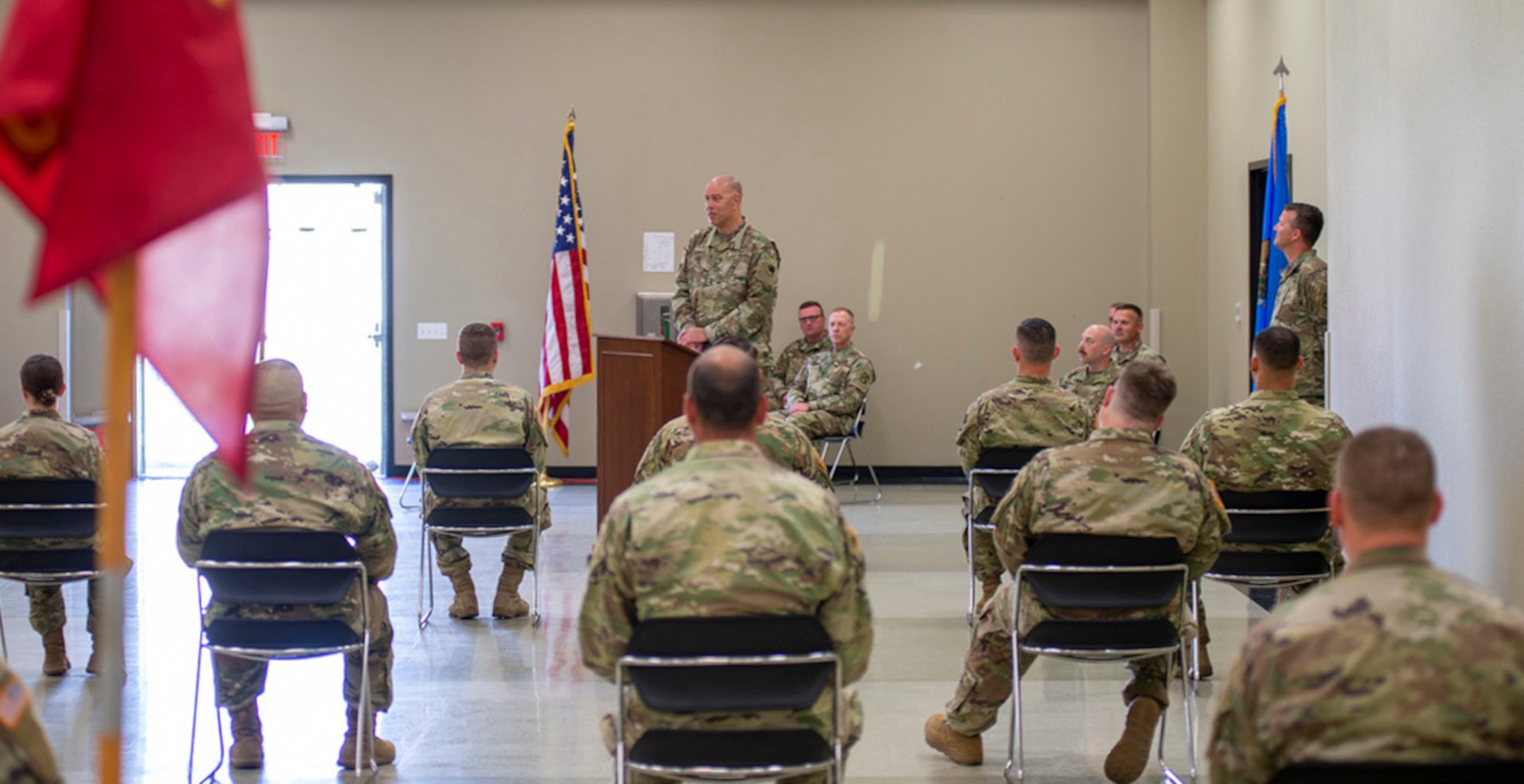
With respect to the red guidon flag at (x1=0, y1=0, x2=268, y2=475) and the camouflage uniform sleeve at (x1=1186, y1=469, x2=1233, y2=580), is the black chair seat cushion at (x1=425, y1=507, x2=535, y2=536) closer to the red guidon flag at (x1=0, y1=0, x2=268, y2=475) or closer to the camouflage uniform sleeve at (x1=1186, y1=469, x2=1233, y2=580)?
the camouflage uniform sleeve at (x1=1186, y1=469, x2=1233, y2=580)

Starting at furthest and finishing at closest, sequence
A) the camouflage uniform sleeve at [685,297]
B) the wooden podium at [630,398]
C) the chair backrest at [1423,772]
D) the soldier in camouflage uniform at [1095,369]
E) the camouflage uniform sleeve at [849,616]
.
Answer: the soldier in camouflage uniform at [1095,369] < the camouflage uniform sleeve at [685,297] < the wooden podium at [630,398] < the camouflage uniform sleeve at [849,616] < the chair backrest at [1423,772]

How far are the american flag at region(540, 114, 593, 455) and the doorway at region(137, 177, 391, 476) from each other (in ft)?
7.72

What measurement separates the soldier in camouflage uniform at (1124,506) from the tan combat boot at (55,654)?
3460mm

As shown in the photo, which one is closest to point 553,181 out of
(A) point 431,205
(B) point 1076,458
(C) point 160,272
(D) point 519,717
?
(A) point 431,205

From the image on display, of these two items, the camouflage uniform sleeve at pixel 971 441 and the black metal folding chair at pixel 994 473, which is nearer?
the black metal folding chair at pixel 994 473

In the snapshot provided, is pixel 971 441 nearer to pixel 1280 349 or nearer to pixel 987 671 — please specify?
pixel 1280 349

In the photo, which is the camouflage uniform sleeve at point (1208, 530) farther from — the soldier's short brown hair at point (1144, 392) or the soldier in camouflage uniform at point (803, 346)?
the soldier in camouflage uniform at point (803, 346)

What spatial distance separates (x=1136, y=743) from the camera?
364 cm

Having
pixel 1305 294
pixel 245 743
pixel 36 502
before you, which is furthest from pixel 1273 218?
pixel 36 502

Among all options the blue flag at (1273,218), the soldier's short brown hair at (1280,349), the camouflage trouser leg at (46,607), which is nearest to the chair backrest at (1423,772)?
the soldier's short brown hair at (1280,349)

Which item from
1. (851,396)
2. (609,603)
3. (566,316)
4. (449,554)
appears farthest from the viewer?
(851,396)

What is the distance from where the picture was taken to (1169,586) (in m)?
3.38

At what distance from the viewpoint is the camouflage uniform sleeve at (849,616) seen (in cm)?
253

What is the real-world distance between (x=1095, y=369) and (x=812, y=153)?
397cm
